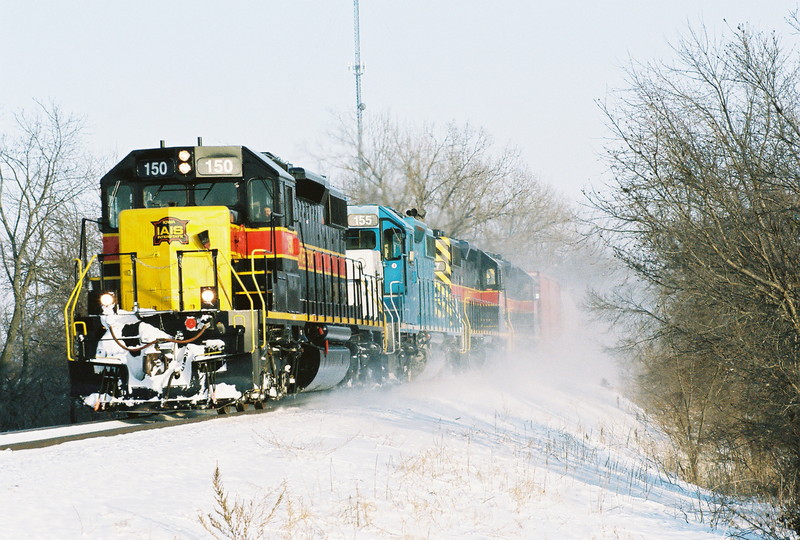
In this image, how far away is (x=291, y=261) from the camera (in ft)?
39.8

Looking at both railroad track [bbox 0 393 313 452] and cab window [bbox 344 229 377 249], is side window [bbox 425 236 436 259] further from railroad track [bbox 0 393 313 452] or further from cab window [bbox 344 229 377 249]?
railroad track [bbox 0 393 313 452]

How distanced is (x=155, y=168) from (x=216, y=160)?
800 millimetres

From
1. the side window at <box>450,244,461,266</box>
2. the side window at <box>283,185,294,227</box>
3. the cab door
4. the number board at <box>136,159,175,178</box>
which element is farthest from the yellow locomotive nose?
the side window at <box>450,244,461,266</box>

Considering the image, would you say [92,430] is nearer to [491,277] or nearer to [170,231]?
[170,231]

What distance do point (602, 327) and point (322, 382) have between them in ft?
136

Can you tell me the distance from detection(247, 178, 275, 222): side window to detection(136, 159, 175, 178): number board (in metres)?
1.02

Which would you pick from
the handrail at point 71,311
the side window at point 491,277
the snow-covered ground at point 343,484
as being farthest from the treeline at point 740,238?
the side window at point 491,277

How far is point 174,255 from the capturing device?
1134 cm

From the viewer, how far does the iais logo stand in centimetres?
1131

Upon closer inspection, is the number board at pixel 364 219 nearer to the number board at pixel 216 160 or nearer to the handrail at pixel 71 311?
the number board at pixel 216 160

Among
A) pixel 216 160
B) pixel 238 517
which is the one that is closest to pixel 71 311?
pixel 216 160

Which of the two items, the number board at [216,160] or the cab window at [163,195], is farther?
the cab window at [163,195]

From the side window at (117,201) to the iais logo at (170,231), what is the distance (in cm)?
76

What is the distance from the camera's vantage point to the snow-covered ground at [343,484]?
5926 mm
